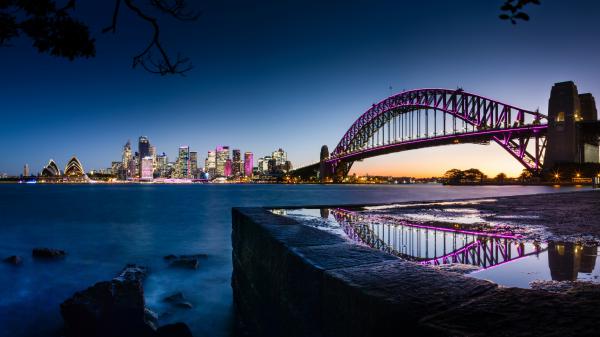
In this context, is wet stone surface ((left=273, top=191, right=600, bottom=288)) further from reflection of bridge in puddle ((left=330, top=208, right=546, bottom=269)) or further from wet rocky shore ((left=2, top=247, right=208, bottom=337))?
wet rocky shore ((left=2, top=247, right=208, bottom=337))

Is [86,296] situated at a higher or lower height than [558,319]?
lower

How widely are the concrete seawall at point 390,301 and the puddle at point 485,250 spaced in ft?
1.89

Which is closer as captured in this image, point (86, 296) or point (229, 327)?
point (86, 296)

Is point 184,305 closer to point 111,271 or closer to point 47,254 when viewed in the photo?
point 111,271

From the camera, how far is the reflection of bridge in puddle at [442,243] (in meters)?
2.81

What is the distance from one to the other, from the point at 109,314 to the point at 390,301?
4496 millimetres

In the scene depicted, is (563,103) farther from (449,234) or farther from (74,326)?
(74,326)

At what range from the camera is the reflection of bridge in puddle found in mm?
2808

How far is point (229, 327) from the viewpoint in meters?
5.13

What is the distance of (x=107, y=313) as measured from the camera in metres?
4.49

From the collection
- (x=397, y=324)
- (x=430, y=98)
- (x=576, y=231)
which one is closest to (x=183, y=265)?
(x=576, y=231)

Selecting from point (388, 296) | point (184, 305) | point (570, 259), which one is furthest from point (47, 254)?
point (570, 259)

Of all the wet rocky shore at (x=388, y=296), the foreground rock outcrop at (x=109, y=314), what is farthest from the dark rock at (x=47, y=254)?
the wet rocky shore at (x=388, y=296)

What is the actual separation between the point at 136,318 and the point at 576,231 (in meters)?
5.57
